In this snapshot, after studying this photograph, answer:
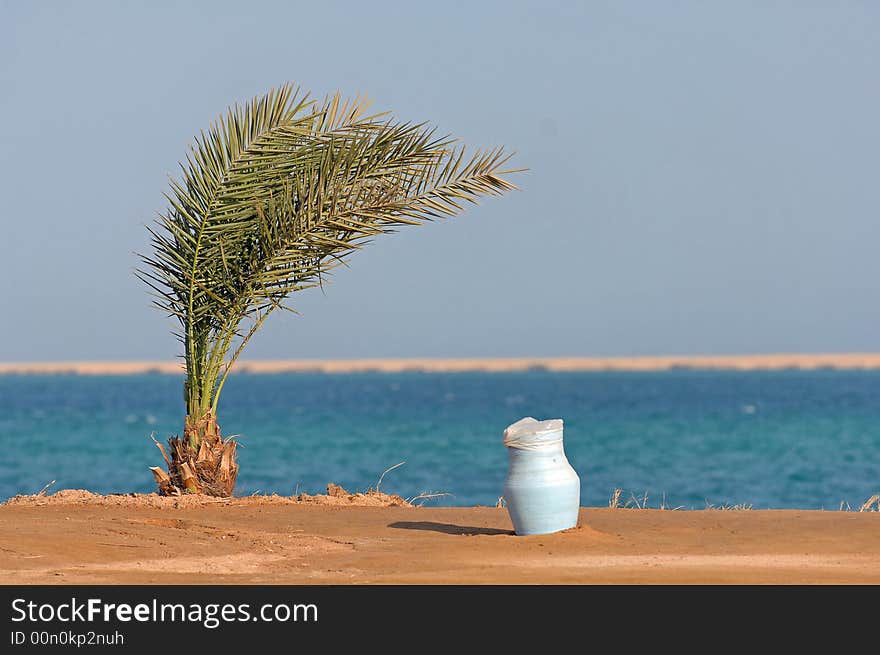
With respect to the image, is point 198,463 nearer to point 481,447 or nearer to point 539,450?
point 539,450

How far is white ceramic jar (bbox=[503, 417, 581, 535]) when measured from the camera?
1182 centimetres

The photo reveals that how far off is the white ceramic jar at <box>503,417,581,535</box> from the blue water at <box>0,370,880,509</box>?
599 cm

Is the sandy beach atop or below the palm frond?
below

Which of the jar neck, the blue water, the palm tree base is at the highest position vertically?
the jar neck

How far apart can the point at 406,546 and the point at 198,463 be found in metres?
4.47

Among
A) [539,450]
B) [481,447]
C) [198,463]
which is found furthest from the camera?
[481,447]

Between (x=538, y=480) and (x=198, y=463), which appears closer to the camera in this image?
(x=538, y=480)

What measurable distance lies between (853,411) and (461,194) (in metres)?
65.4

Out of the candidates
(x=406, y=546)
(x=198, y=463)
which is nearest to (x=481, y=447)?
(x=198, y=463)

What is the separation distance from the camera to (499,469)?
4278cm

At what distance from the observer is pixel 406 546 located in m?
11.9

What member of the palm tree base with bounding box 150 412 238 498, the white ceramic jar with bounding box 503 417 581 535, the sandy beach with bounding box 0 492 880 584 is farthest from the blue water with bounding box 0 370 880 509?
the white ceramic jar with bounding box 503 417 581 535

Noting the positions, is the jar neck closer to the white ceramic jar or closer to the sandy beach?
the white ceramic jar

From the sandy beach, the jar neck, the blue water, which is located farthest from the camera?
the blue water
